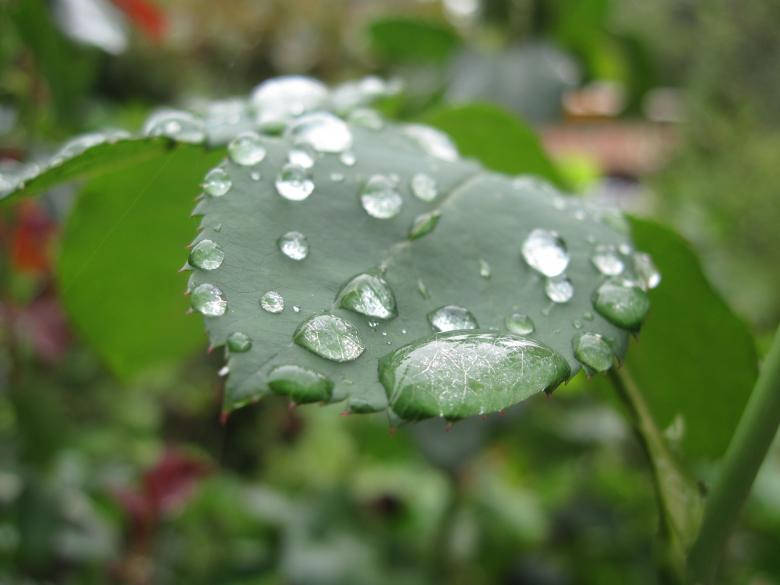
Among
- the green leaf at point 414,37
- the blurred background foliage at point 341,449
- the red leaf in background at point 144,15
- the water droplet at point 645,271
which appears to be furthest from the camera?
the green leaf at point 414,37

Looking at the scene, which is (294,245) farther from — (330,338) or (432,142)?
(432,142)

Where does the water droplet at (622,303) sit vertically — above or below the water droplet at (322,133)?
below

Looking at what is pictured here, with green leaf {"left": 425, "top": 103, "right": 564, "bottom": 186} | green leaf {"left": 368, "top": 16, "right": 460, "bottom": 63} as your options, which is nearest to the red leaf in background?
green leaf {"left": 368, "top": 16, "right": 460, "bottom": 63}

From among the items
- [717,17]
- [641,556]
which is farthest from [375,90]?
[717,17]

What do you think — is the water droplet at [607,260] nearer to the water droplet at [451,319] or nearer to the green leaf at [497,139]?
the water droplet at [451,319]

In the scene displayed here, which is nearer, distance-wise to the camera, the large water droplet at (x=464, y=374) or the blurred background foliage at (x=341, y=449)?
the large water droplet at (x=464, y=374)

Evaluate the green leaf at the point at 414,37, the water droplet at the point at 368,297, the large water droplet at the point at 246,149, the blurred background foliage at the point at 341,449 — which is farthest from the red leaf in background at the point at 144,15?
the water droplet at the point at 368,297

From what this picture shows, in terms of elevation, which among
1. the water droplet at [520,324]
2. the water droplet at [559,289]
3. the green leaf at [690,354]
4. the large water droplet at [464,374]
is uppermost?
the large water droplet at [464,374]

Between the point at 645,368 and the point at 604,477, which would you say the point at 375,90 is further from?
the point at 604,477
